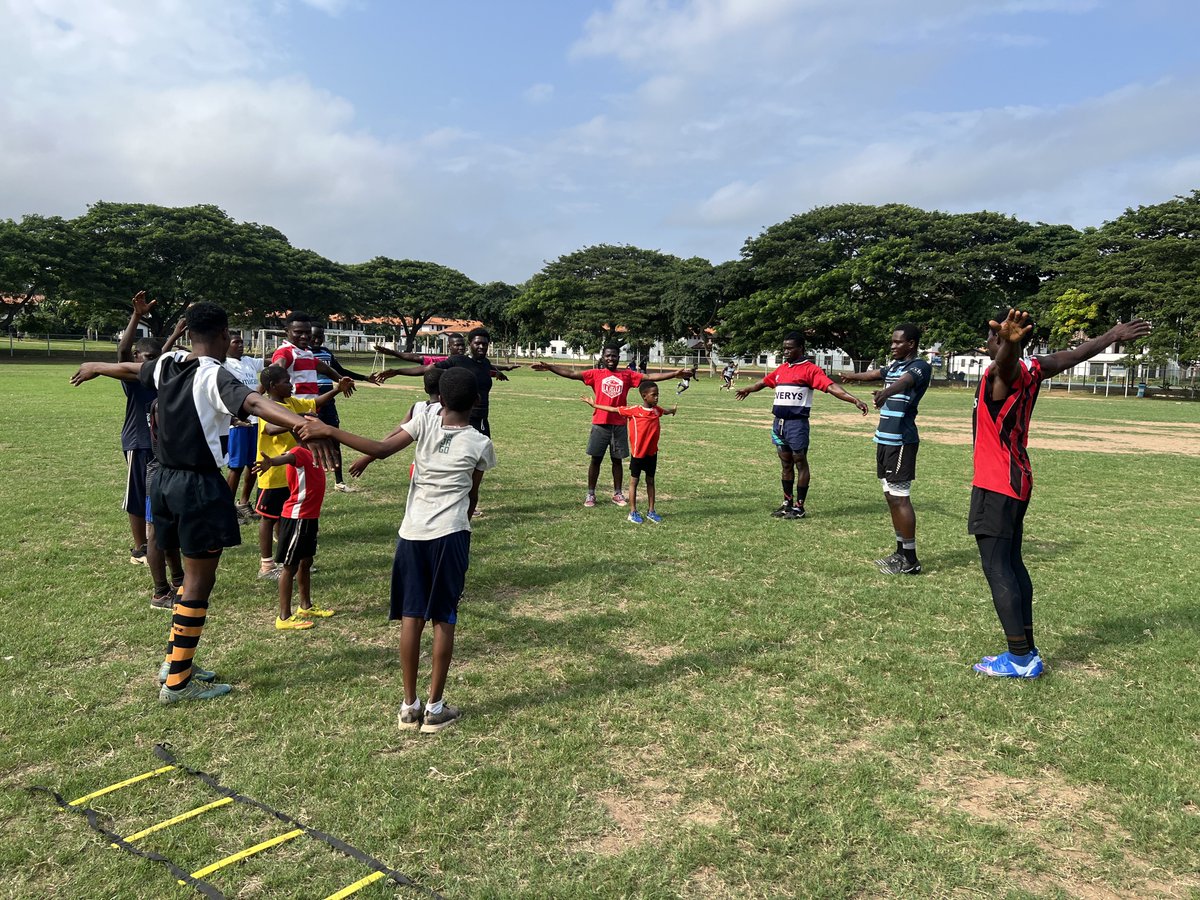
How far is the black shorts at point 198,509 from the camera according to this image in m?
4.13

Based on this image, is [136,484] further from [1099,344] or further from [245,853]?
[1099,344]

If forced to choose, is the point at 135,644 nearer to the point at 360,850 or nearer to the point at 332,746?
the point at 332,746

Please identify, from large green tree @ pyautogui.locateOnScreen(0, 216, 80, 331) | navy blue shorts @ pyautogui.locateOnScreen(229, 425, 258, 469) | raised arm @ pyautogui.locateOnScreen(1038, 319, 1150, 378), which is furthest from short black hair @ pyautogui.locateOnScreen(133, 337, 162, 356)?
large green tree @ pyautogui.locateOnScreen(0, 216, 80, 331)

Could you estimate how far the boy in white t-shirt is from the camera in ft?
12.8

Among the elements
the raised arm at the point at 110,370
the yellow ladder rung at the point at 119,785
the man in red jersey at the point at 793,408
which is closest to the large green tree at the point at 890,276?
the man in red jersey at the point at 793,408

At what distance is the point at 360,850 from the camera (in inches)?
116

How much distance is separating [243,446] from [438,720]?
548cm

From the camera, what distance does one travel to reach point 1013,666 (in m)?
4.73

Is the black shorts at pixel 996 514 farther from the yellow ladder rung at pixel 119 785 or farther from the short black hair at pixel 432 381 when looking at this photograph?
the yellow ladder rung at pixel 119 785

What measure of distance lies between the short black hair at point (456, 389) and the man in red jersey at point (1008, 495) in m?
3.20

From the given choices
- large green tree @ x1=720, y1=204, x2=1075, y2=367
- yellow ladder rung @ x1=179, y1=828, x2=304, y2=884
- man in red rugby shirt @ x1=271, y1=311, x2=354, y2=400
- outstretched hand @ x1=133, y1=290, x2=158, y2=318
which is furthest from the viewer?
large green tree @ x1=720, y1=204, x2=1075, y2=367

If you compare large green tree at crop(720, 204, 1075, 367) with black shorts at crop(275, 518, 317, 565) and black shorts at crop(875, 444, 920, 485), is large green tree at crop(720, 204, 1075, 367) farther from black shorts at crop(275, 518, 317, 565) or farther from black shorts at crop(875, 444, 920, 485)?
black shorts at crop(275, 518, 317, 565)

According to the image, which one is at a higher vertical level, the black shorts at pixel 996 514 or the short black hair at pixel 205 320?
the short black hair at pixel 205 320

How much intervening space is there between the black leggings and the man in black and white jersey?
4.24 m
